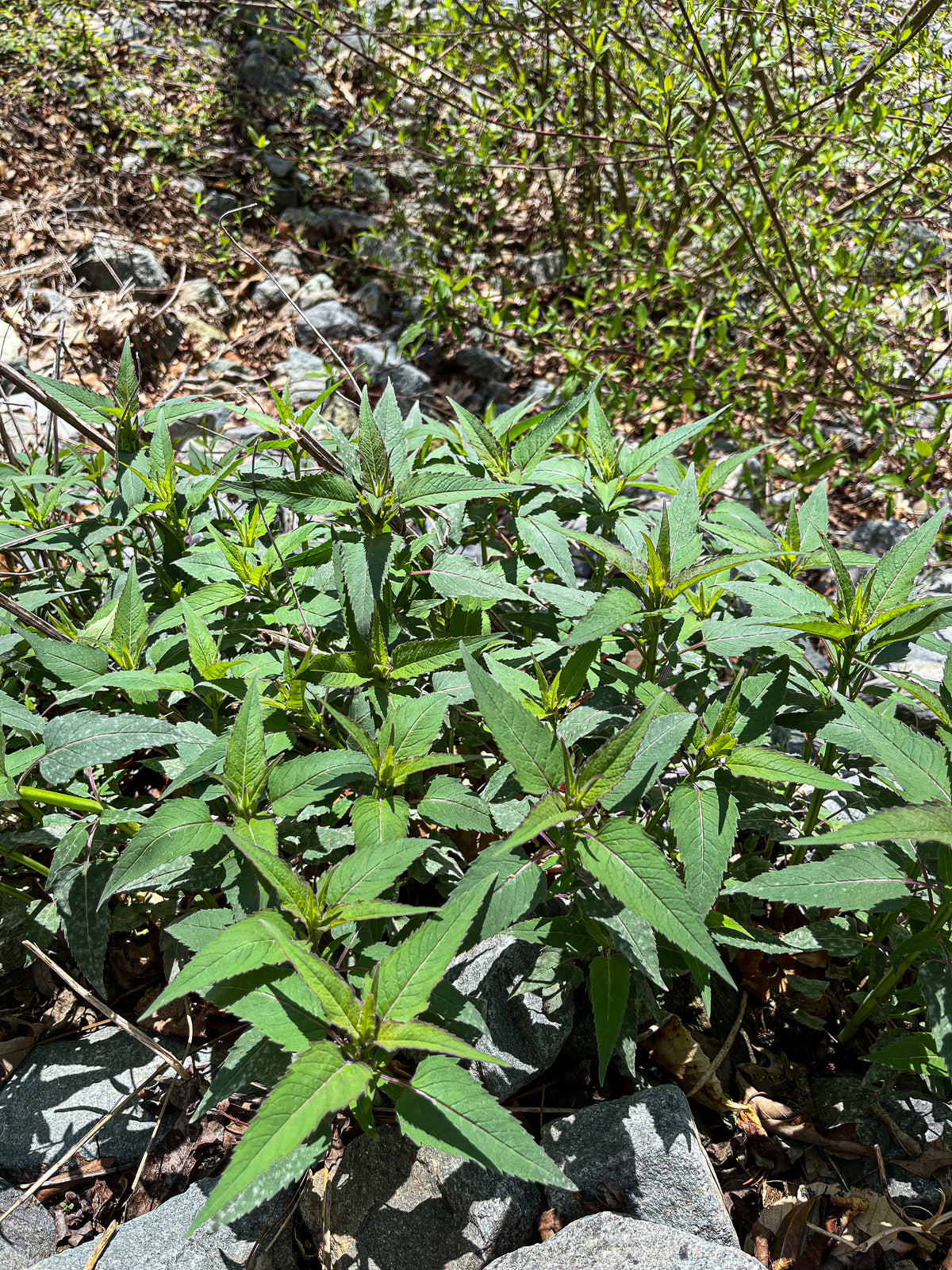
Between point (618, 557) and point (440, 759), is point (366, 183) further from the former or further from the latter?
point (440, 759)

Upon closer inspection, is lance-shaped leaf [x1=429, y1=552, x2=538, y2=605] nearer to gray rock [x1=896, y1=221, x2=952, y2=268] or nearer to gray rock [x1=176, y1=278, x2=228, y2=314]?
gray rock [x1=176, y1=278, x2=228, y2=314]

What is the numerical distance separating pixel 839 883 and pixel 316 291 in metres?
→ 5.71

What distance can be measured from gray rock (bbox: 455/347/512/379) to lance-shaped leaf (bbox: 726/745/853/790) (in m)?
4.34

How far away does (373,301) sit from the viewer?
6.15 metres

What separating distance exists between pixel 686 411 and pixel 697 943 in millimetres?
4312

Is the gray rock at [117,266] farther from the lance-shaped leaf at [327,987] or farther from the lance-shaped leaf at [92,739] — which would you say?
the lance-shaped leaf at [327,987]

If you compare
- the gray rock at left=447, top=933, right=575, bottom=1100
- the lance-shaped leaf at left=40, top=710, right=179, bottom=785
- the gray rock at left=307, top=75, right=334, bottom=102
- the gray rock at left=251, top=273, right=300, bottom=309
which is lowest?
the gray rock at left=447, top=933, right=575, bottom=1100

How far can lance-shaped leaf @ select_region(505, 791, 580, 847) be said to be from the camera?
5.07 feet

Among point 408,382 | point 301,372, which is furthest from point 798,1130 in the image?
point 301,372

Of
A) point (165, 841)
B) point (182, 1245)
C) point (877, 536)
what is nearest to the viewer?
point (165, 841)

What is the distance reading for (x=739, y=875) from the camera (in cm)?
223

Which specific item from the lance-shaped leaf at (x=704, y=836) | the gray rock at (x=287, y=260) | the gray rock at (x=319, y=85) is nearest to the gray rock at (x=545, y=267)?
the gray rock at (x=287, y=260)

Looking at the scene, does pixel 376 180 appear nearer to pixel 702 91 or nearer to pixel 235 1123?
pixel 702 91

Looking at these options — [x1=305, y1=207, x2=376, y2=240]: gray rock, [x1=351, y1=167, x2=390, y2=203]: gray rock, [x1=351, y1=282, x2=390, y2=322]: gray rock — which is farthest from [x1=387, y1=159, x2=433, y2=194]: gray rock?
[x1=351, y1=282, x2=390, y2=322]: gray rock
